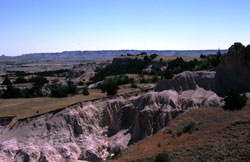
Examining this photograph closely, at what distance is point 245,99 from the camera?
27.0m

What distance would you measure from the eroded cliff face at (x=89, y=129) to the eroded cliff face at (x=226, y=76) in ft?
3.42

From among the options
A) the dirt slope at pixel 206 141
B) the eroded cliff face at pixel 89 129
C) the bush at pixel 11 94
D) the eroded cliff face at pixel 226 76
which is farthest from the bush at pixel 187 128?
the bush at pixel 11 94

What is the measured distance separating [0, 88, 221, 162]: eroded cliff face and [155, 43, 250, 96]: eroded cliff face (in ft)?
3.42

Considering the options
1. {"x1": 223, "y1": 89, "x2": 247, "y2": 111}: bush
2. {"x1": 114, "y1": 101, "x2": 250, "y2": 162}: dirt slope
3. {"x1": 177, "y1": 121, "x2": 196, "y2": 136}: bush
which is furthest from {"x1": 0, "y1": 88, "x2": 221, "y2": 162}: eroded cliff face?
{"x1": 177, "y1": 121, "x2": 196, "y2": 136}: bush

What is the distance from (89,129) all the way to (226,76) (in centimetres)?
1621

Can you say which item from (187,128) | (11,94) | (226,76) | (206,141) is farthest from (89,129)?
(11,94)

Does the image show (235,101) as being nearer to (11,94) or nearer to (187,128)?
(187,128)

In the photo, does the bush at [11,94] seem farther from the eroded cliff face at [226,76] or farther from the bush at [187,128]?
the bush at [187,128]

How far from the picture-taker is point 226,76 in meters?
34.1

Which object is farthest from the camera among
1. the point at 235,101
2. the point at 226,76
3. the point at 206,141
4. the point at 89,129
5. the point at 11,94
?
the point at 11,94

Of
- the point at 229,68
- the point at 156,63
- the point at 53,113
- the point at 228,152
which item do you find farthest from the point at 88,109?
the point at 156,63

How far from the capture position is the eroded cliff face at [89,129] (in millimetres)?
30219

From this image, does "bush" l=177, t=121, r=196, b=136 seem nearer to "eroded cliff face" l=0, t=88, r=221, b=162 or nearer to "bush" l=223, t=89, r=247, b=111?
"bush" l=223, t=89, r=247, b=111

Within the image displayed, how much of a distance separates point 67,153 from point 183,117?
11.8m
